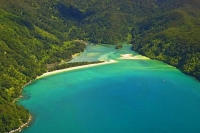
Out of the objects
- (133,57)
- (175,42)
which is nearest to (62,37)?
(133,57)

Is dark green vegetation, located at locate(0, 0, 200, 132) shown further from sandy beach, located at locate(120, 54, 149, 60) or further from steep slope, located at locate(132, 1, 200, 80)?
sandy beach, located at locate(120, 54, 149, 60)

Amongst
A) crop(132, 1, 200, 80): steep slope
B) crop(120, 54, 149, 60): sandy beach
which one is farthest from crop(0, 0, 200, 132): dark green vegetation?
crop(120, 54, 149, 60): sandy beach

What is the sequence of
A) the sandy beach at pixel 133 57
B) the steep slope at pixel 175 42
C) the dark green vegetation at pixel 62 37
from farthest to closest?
the sandy beach at pixel 133 57, the steep slope at pixel 175 42, the dark green vegetation at pixel 62 37

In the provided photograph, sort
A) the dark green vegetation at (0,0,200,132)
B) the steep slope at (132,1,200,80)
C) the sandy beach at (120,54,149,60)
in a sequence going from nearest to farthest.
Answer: the dark green vegetation at (0,0,200,132) < the steep slope at (132,1,200,80) < the sandy beach at (120,54,149,60)

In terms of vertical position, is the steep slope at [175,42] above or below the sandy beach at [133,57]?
above

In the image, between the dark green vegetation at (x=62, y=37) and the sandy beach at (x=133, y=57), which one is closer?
the dark green vegetation at (x=62, y=37)

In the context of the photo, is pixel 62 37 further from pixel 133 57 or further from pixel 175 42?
pixel 175 42

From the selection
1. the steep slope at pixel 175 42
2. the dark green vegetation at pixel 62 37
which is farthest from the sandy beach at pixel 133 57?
the dark green vegetation at pixel 62 37

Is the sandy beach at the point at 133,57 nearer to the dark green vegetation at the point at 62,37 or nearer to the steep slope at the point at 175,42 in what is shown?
the steep slope at the point at 175,42

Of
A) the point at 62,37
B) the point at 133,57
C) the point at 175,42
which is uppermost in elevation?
the point at 175,42

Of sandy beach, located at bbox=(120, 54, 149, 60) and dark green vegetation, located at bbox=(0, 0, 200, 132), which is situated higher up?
dark green vegetation, located at bbox=(0, 0, 200, 132)
